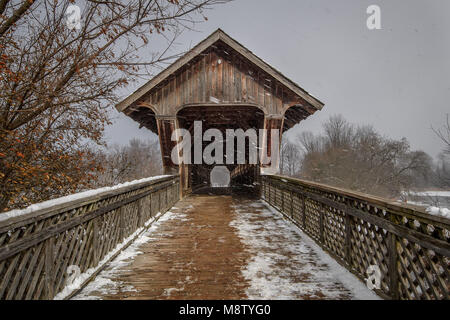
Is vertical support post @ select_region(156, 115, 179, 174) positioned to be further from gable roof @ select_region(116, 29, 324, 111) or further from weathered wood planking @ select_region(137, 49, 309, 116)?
gable roof @ select_region(116, 29, 324, 111)

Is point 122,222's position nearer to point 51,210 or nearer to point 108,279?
point 108,279

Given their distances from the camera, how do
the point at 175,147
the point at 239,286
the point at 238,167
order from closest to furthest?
the point at 239,286, the point at 175,147, the point at 238,167

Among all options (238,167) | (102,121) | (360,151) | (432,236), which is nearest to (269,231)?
(432,236)

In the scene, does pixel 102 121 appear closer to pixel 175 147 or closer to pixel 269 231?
pixel 175 147

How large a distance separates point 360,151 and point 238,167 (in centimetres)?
3383

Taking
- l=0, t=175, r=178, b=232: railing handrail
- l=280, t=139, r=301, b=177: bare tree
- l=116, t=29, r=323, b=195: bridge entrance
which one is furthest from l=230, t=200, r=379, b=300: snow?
l=280, t=139, r=301, b=177: bare tree

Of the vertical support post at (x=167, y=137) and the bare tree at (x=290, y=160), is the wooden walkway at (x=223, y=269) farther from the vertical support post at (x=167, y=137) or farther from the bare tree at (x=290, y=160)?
the bare tree at (x=290, y=160)

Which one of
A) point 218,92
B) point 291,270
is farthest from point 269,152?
point 291,270

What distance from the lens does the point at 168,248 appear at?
4.95m

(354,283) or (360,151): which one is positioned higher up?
(360,151)

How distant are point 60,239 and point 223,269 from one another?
87.6 inches

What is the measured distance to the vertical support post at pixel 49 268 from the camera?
2756 mm

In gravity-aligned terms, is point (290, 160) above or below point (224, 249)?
above

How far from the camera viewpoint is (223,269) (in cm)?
395
